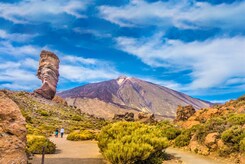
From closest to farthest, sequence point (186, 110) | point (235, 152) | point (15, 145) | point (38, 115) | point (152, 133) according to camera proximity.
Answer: point (15, 145) → point (152, 133) → point (235, 152) → point (186, 110) → point (38, 115)

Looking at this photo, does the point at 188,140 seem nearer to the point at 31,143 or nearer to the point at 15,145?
the point at 31,143

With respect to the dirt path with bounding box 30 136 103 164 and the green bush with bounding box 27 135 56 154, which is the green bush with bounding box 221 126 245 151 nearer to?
the dirt path with bounding box 30 136 103 164

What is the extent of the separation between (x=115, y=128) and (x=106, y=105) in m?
172

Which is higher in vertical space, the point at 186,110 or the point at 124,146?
the point at 186,110

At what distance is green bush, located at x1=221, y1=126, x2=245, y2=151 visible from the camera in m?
17.5

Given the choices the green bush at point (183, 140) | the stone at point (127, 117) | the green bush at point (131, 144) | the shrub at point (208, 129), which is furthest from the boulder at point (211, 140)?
the stone at point (127, 117)

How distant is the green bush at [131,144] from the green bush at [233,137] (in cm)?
544

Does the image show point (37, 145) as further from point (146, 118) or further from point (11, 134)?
point (146, 118)

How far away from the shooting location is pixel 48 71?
77688 mm

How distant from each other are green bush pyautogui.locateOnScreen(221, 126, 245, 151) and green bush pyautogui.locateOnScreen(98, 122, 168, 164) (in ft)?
17.8

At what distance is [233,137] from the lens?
17969 mm

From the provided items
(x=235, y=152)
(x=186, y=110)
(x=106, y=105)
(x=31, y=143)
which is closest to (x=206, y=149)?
(x=235, y=152)

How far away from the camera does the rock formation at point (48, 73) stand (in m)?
77.0

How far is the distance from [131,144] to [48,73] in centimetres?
6880
